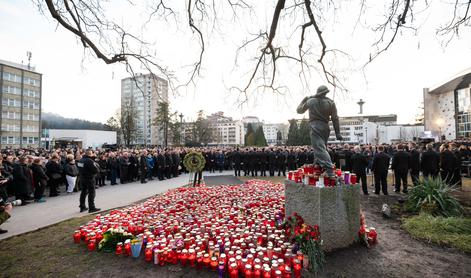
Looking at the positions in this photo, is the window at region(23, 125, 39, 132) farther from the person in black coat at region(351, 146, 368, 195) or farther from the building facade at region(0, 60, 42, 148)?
the person in black coat at region(351, 146, 368, 195)

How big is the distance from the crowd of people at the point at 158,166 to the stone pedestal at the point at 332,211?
6.64 m

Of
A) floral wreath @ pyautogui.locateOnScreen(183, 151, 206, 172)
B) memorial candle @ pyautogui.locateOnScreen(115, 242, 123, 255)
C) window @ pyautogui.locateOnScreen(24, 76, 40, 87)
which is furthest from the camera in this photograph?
window @ pyautogui.locateOnScreen(24, 76, 40, 87)

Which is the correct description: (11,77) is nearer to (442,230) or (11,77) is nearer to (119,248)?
(119,248)

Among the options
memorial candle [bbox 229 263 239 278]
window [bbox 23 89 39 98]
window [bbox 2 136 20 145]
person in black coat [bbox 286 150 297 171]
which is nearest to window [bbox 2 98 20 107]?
window [bbox 23 89 39 98]

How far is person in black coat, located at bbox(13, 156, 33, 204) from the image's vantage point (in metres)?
10.2

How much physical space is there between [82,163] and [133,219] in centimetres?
352

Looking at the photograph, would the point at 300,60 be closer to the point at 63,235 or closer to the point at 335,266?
the point at 335,266

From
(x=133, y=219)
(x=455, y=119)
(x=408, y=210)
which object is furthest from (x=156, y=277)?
(x=455, y=119)

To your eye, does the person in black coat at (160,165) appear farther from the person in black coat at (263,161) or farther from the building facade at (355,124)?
the building facade at (355,124)

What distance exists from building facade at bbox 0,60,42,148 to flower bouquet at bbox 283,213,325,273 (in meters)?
74.9

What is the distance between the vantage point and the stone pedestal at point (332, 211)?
516cm

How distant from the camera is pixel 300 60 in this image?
26.1 ft

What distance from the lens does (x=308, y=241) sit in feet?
15.9

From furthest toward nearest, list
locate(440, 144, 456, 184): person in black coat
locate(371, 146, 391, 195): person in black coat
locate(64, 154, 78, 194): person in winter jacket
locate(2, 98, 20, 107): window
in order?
1. locate(2, 98, 20, 107): window
2. locate(64, 154, 78, 194): person in winter jacket
3. locate(440, 144, 456, 184): person in black coat
4. locate(371, 146, 391, 195): person in black coat
